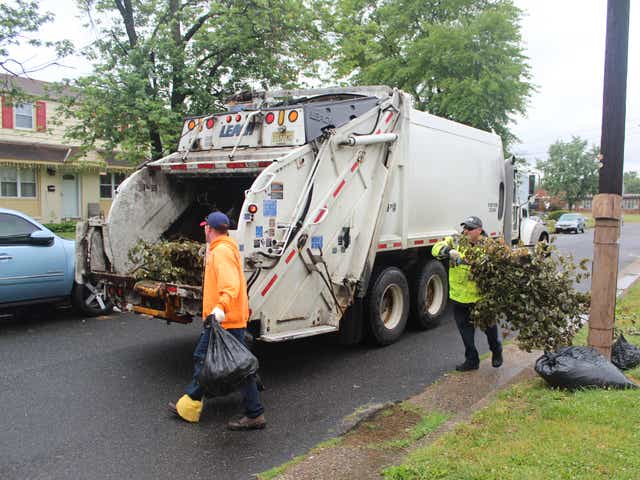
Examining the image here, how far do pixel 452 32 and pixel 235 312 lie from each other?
1755cm

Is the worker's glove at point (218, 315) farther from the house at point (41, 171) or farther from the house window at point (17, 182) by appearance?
the house window at point (17, 182)

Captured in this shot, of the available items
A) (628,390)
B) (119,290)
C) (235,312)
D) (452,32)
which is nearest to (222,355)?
(235,312)

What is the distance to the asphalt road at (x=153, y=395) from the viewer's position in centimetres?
383

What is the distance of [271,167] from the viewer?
518 cm

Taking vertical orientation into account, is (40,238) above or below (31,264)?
above

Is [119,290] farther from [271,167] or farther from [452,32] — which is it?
[452,32]

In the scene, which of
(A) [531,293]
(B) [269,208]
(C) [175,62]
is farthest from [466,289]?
(C) [175,62]

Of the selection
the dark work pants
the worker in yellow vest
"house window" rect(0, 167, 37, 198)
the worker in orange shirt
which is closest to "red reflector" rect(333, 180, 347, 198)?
the worker in yellow vest

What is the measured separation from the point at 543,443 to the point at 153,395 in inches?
125

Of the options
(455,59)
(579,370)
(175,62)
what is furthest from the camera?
(455,59)

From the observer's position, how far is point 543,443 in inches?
142

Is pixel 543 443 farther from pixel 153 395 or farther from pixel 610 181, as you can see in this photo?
pixel 153 395

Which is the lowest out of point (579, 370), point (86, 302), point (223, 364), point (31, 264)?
point (86, 302)

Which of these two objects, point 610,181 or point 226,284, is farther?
point 610,181
